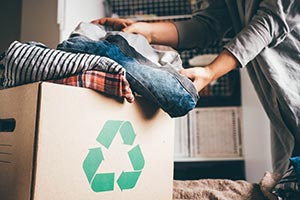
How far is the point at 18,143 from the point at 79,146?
0.11 meters

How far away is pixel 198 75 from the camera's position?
770mm

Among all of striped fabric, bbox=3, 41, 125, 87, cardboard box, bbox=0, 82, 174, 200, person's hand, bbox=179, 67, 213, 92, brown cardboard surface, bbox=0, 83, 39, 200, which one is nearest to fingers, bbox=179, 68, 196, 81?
person's hand, bbox=179, 67, 213, 92

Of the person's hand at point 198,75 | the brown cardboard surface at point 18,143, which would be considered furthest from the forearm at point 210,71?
the brown cardboard surface at point 18,143

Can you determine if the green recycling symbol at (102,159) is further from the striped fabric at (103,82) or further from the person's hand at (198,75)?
the person's hand at (198,75)

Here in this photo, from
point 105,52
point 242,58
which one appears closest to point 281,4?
point 242,58

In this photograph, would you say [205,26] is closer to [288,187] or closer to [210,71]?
[210,71]

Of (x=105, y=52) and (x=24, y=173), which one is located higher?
(x=105, y=52)

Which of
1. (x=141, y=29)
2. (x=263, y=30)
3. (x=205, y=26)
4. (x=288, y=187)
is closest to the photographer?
(x=288, y=187)

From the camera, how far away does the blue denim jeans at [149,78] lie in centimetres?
65

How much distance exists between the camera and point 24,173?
22.0 inches

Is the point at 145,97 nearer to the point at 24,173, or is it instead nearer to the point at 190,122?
the point at 24,173

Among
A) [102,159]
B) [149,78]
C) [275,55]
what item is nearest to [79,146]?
[102,159]

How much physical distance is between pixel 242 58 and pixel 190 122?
30.7 inches

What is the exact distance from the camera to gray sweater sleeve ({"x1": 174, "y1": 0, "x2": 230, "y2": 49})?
1.04 meters
